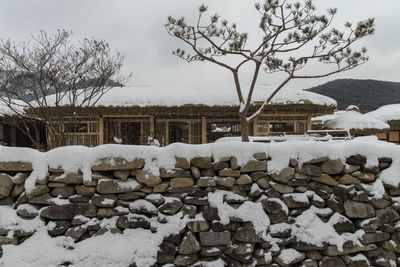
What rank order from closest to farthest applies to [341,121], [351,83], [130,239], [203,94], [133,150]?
[130,239] → [133,150] → [203,94] → [341,121] → [351,83]

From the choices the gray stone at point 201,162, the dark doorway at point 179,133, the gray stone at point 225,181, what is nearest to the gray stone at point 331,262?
the gray stone at point 225,181

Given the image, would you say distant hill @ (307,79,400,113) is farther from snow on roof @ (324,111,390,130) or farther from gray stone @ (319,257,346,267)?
gray stone @ (319,257,346,267)

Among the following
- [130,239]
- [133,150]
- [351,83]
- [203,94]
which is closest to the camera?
[130,239]

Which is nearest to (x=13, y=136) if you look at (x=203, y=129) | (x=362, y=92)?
(x=203, y=129)

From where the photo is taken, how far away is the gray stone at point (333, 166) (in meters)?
2.82

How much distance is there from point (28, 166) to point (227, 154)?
2.25 meters

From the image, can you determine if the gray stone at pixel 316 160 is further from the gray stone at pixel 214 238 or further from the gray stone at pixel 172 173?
the gray stone at pixel 172 173

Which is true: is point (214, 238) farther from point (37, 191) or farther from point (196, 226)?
point (37, 191)

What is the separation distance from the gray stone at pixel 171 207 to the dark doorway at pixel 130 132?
24.2 ft

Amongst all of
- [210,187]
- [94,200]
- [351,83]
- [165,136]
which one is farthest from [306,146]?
[351,83]

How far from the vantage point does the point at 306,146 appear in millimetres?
2865

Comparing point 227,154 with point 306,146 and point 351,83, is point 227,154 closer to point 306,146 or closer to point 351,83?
point 306,146

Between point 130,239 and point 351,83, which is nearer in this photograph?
point 130,239

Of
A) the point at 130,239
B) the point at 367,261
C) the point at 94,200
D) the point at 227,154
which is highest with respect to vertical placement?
the point at 227,154
